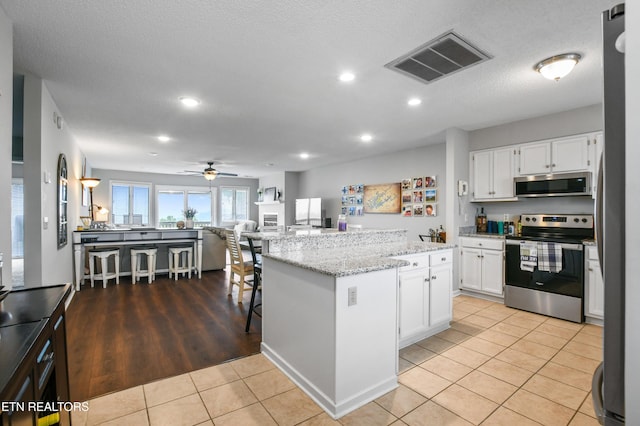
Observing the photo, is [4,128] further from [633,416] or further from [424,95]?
Answer: [424,95]

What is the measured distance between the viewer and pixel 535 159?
4008mm

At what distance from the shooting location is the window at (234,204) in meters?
11.1

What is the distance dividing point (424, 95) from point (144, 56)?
266 centimetres

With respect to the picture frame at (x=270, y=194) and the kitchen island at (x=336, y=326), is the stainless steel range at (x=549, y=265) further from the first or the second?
the picture frame at (x=270, y=194)

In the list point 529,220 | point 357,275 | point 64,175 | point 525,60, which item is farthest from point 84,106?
point 529,220

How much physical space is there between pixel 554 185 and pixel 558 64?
6.01 ft

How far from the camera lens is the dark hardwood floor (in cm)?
241

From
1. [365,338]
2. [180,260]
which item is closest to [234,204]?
[180,260]

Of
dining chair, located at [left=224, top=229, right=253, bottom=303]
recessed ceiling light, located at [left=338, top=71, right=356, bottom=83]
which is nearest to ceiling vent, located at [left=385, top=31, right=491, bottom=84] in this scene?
recessed ceiling light, located at [left=338, top=71, right=356, bottom=83]

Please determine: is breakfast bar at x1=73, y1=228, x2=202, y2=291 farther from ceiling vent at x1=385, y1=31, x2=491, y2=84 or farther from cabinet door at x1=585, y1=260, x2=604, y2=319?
cabinet door at x1=585, y1=260, x2=604, y2=319

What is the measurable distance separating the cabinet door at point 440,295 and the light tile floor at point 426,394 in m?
0.25

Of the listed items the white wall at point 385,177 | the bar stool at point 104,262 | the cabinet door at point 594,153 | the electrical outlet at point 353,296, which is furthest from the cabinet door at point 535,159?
the bar stool at point 104,262

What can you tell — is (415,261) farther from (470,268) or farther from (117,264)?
(117,264)

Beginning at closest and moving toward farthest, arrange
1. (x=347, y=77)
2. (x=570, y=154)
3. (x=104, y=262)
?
(x=347, y=77), (x=570, y=154), (x=104, y=262)
